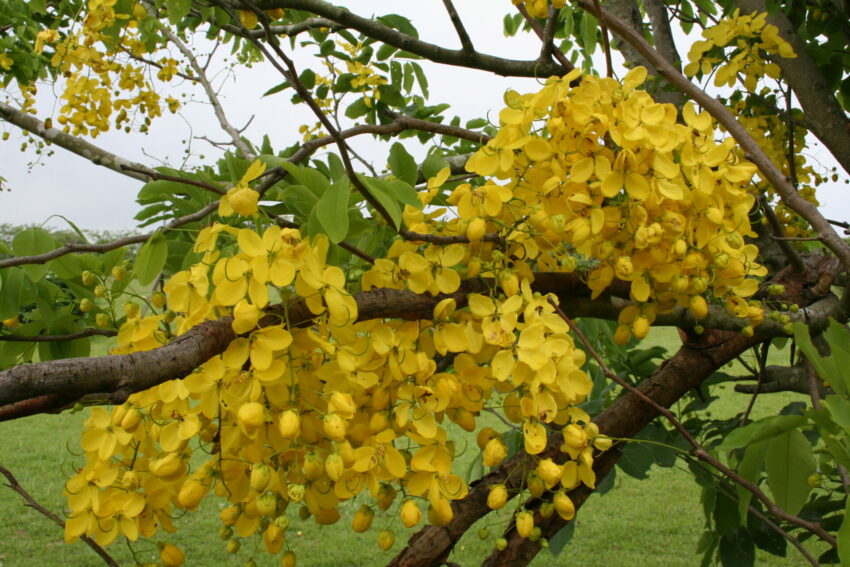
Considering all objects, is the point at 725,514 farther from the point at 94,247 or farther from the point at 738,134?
the point at 94,247

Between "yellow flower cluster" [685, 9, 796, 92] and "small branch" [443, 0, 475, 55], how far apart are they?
77 cm

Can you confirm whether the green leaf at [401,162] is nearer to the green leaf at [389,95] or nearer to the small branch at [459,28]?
the small branch at [459,28]

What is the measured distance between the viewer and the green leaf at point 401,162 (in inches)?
48.1

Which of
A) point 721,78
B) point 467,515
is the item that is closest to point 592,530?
point 721,78

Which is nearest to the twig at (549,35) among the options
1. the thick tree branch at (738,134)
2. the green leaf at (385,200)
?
the thick tree branch at (738,134)

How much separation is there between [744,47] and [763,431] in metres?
1.51

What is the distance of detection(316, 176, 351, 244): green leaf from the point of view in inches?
35.3

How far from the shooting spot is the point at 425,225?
1.10 meters

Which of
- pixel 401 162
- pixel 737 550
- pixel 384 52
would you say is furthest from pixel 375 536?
pixel 401 162

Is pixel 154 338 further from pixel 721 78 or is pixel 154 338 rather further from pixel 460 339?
pixel 721 78

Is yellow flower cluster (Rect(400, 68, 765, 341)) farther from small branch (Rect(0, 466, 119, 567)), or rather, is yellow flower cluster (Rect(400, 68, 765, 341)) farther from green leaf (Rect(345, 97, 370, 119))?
green leaf (Rect(345, 97, 370, 119))

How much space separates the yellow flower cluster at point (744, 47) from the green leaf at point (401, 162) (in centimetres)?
133

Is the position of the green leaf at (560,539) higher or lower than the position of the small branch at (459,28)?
lower

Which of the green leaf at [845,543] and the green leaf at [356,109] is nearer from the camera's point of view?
the green leaf at [845,543]
